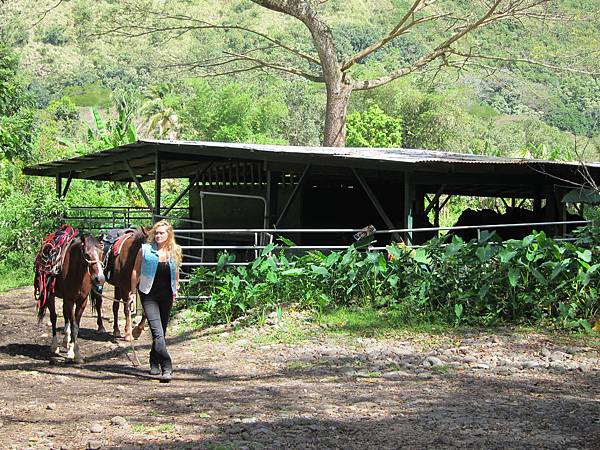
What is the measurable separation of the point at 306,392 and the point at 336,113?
2046cm

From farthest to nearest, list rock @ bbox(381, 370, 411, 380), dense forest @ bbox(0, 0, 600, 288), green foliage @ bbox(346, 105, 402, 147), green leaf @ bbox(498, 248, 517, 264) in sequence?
1. green foliage @ bbox(346, 105, 402, 147)
2. dense forest @ bbox(0, 0, 600, 288)
3. green leaf @ bbox(498, 248, 517, 264)
4. rock @ bbox(381, 370, 411, 380)

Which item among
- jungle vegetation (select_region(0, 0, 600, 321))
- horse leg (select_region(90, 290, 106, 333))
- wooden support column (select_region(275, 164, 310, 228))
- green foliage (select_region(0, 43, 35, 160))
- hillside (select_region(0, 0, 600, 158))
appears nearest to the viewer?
horse leg (select_region(90, 290, 106, 333))

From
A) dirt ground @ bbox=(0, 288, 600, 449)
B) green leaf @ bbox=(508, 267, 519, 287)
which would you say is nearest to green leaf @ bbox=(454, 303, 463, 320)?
dirt ground @ bbox=(0, 288, 600, 449)

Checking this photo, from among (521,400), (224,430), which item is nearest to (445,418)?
(521,400)

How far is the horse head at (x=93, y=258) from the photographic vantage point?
10.1 m

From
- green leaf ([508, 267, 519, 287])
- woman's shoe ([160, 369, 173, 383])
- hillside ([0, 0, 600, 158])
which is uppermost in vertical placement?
hillside ([0, 0, 600, 158])

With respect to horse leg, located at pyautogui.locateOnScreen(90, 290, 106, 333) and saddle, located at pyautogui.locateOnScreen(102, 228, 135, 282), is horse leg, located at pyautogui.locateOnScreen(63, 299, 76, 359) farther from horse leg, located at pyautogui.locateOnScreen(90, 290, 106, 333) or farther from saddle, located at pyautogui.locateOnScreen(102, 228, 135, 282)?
horse leg, located at pyautogui.locateOnScreen(90, 290, 106, 333)

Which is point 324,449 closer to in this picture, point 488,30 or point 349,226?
point 349,226

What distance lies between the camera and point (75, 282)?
10602 mm

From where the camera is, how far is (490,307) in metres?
11.4

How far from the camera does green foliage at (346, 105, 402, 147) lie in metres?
66.3

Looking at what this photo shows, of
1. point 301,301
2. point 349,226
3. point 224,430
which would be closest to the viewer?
point 224,430

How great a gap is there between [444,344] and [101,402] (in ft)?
14.7

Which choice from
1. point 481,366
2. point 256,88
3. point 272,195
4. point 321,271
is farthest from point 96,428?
point 256,88
